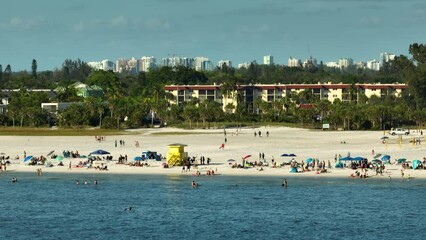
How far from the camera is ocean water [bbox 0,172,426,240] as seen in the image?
61594mm

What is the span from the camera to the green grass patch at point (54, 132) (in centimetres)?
13600

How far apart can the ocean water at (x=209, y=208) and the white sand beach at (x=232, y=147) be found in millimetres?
3246

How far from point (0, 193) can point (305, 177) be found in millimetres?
28292

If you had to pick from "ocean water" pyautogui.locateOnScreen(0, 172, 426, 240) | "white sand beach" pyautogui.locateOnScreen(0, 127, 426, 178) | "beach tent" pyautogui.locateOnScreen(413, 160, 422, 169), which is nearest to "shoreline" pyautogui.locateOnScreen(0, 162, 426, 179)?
"white sand beach" pyautogui.locateOnScreen(0, 127, 426, 178)

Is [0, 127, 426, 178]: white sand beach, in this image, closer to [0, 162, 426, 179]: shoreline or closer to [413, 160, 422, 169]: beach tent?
[0, 162, 426, 179]: shoreline

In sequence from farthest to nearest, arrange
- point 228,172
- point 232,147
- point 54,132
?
point 54,132, point 232,147, point 228,172

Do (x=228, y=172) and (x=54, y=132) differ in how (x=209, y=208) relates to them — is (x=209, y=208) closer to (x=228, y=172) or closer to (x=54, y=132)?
(x=228, y=172)

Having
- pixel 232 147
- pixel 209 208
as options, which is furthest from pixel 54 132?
pixel 209 208

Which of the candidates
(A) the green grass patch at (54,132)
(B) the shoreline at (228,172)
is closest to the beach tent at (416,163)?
(B) the shoreline at (228,172)

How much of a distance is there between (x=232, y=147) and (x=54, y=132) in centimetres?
3873

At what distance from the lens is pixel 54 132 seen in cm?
14112

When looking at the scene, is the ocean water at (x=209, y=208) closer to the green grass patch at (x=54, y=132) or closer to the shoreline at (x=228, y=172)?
the shoreline at (x=228, y=172)

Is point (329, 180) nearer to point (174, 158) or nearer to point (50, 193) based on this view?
point (174, 158)

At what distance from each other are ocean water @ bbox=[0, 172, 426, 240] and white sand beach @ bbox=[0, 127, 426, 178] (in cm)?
325
